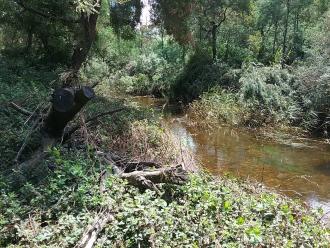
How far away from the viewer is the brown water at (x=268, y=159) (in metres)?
9.62

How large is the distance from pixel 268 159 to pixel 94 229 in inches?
318

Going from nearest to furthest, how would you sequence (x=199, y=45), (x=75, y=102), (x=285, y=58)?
(x=75, y=102) < (x=285, y=58) < (x=199, y=45)

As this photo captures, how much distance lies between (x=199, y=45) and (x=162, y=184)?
17884 mm

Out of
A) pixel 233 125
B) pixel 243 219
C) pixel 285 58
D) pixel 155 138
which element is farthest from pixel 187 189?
pixel 285 58

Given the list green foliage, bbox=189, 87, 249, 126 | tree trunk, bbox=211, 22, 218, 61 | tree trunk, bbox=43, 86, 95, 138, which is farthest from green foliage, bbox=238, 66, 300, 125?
tree trunk, bbox=43, 86, 95, 138

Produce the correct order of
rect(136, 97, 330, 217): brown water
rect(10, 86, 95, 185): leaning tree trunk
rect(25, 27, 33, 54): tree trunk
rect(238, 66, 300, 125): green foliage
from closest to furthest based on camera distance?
rect(10, 86, 95, 185): leaning tree trunk, rect(136, 97, 330, 217): brown water, rect(238, 66, 300, 125): green foliage, rect(25, 27, 33, 54): tree trunk

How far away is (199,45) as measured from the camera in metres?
22.9

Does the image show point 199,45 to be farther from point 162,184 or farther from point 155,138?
point 162,184

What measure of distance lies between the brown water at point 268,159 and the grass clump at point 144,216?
10.4 feet

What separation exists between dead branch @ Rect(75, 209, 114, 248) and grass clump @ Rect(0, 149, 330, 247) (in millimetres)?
72

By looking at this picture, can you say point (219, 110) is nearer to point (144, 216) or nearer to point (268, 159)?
point (268, 159)

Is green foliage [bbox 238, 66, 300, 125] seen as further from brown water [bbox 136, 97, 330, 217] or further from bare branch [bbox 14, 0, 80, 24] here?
bare branch [bbox 14, 0, 80, 24]

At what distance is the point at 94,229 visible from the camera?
470 cm

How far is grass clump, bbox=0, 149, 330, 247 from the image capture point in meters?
4.63
